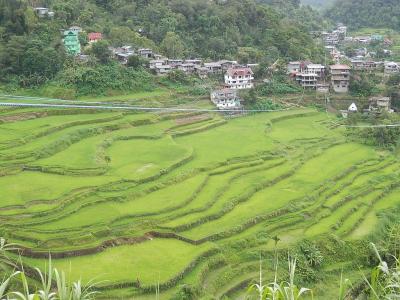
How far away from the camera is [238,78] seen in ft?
82.4

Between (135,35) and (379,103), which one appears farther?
(135,35)

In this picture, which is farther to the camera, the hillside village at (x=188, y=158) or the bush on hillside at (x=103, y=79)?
the bush on hillside at (x=103, y=79)

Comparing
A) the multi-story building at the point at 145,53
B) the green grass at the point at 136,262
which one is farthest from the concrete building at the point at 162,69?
the green grass at the point at 136,262

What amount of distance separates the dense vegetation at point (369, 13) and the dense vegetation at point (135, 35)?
1377cm

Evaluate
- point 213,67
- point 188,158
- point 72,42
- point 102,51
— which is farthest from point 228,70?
point 188,158

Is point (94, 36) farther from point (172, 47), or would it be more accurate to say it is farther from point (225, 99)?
point (225, 99)

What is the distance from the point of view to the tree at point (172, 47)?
28453 mm

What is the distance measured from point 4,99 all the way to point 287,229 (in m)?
11.9

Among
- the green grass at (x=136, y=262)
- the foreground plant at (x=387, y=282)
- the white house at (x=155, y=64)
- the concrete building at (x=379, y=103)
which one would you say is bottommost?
the green grass at (x=136, y=262)

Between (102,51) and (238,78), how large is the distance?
6.47 meters

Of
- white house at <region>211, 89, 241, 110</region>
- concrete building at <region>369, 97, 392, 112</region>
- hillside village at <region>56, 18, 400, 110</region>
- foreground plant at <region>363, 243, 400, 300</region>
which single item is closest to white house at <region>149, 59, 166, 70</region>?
hillside village at <region>56, 18, 400, 110</region>

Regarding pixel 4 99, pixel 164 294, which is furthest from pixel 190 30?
pixel 164 294

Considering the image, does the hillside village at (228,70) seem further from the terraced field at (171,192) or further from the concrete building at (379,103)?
the terraced field at (171,192)

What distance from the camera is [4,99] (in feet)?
62.9
